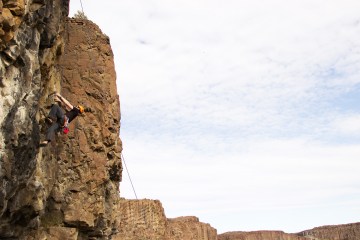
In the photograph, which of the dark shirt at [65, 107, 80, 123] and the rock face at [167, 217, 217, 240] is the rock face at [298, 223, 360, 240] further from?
the dark shirt at [65, 107, 80, 123]

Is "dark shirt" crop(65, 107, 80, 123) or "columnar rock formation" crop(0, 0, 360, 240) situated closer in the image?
"columnar rock formation" crop(0, 0, 360, 240)

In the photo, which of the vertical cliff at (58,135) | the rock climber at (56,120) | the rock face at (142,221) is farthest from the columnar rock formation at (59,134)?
the rock face at (142,221)

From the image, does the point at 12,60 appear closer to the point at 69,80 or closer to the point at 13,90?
the point at 13,90

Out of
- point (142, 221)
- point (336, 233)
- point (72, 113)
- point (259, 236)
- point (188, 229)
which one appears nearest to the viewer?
point (72, 113)

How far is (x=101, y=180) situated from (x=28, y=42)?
182 inches

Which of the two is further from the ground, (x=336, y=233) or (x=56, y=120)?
(x=336, y=233)

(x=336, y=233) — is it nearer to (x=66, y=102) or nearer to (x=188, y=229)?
(x=188, y=229)

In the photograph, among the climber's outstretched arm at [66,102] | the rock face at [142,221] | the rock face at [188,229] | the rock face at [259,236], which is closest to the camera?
the climber's outstretched arm at [66,102]

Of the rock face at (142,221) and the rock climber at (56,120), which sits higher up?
the rock face at (142,221)

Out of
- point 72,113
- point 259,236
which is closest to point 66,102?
point 72,113

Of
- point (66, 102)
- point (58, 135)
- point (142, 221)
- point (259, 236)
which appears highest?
point (259, 236)

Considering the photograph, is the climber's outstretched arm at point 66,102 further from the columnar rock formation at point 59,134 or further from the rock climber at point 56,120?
the columnar rock formation at point 59,134

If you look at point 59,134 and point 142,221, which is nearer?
point 59,134

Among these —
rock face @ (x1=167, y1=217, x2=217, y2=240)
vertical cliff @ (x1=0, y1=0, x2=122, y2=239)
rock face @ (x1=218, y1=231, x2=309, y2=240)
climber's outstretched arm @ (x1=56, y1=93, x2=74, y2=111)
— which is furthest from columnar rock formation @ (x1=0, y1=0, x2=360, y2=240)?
rock face @ (x1=218, y1=231, x2=309, y2=240)
